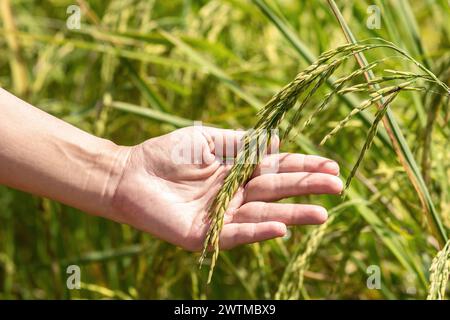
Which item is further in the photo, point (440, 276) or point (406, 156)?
point (406, 156)

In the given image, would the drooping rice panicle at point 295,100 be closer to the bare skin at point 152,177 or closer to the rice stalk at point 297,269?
the bare skin at point 152,177

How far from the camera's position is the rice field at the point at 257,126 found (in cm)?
128

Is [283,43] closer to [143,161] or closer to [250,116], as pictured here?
[250,116]

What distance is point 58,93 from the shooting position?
7.47 ft

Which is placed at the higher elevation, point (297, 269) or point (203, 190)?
point (203, 190)

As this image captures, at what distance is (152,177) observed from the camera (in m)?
1.23

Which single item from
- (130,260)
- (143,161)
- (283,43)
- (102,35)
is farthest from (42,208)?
(283,43)

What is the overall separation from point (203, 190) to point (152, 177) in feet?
0.27

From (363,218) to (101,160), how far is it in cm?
46

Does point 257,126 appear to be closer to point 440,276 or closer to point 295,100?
point 295,100
